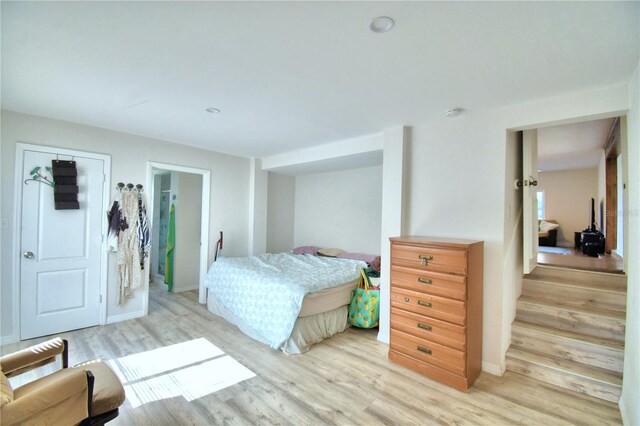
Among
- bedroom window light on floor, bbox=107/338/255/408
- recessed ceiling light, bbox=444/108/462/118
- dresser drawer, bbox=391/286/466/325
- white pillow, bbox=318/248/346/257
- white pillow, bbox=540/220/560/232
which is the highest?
recessed ceiling light, bbox=444/108/462/118

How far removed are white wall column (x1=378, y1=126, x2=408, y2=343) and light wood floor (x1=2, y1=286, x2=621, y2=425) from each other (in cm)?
46

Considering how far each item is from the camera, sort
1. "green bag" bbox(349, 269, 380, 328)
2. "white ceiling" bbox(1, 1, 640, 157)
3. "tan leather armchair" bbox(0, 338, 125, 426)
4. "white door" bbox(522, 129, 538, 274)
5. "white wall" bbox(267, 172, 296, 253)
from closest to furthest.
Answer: "tan leather armchair" bbox(0, 338, 125, 426) → "white ceiling" bbox(1, 1, 640, 157) → "white door" bbox(522, 129, 538, 274) → "green bag" bbox(349, 269, 380, 328) → "white wall" bbox(267, 172, 296, 253)

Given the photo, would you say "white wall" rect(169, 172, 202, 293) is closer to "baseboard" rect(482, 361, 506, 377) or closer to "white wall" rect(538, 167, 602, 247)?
"baseboard" rect(482, 361, 506, 377)

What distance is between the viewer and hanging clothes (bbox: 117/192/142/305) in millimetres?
3564

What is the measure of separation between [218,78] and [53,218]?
106 inches

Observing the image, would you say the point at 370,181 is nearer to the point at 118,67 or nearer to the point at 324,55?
the point at 324,55

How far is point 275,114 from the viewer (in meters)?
2.87

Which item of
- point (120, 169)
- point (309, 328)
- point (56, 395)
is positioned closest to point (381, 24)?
→ point (56, 395)

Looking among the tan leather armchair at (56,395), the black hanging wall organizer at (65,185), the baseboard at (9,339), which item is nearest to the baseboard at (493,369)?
the tan leather armchair at (56,395)

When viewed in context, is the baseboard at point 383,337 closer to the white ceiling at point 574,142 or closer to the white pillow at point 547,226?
the white ceiling at point 574,142

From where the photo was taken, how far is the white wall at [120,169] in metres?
2.89

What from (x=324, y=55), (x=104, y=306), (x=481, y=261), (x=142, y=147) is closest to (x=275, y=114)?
(x=324, y=55)

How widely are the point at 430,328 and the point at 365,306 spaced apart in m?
1.04

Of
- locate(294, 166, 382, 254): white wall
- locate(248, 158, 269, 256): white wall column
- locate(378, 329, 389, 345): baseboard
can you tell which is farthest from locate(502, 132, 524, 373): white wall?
locate(248, 158, 269, 256): white wall column
